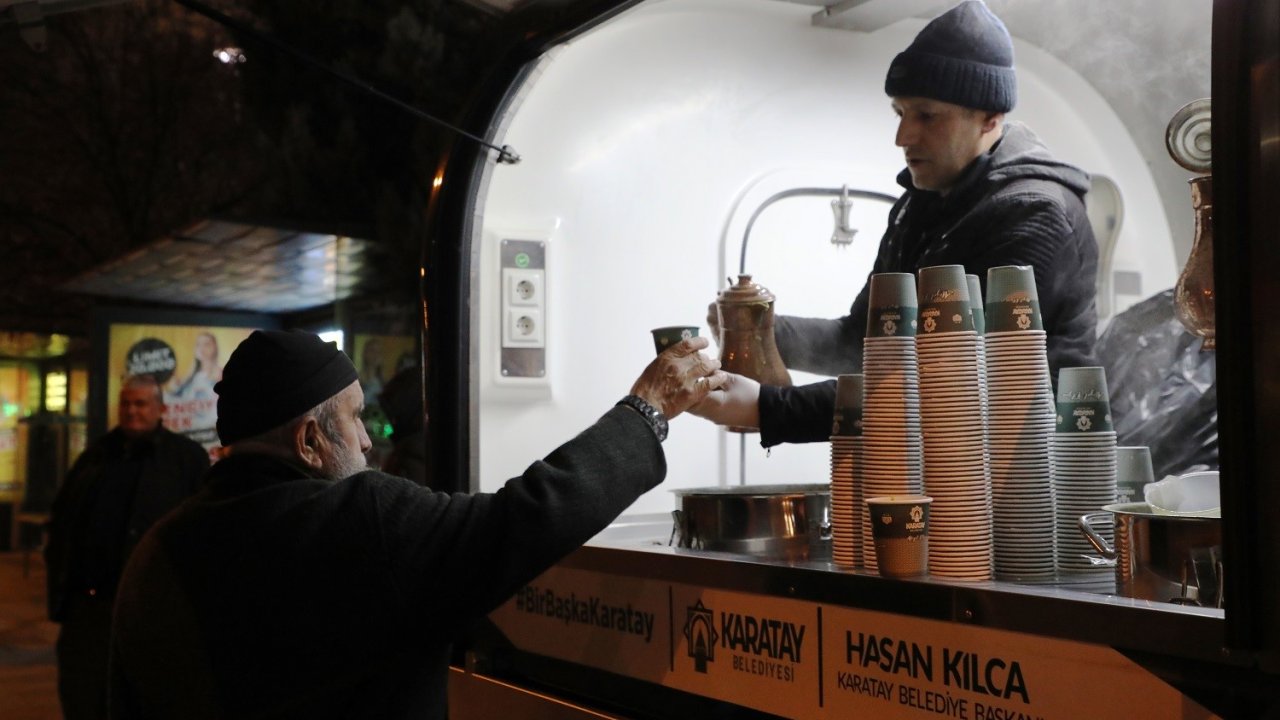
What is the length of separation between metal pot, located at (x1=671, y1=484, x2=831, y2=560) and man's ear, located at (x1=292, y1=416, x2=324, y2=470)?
780 mm

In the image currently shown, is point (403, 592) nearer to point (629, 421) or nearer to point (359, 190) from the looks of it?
point (629, 421)

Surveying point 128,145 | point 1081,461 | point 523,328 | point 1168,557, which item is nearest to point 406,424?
point 523,328

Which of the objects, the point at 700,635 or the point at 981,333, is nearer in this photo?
the point at 981,333

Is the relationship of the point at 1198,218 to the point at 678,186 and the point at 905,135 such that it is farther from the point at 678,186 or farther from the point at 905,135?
the point at 678,186

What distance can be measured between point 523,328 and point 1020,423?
71.2 inches

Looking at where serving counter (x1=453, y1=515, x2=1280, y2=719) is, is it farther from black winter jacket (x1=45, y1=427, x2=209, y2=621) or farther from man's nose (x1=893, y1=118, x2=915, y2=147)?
black winter jacket (x1=45, y1=427, x2=209, y2=621)

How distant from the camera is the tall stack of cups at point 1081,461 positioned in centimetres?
191

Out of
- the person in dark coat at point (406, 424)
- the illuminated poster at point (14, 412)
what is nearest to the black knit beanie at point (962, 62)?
the person in dark coat at point (406, 424)

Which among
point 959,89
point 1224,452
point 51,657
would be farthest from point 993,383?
point 51,657

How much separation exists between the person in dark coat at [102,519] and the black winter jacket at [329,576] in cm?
408

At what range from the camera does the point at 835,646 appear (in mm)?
1941

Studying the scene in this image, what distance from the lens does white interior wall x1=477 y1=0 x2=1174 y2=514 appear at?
3404mm

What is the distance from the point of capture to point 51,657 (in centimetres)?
946

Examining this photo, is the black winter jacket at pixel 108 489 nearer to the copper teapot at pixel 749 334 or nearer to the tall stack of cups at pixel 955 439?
the copper teapot at pixel 749 334
